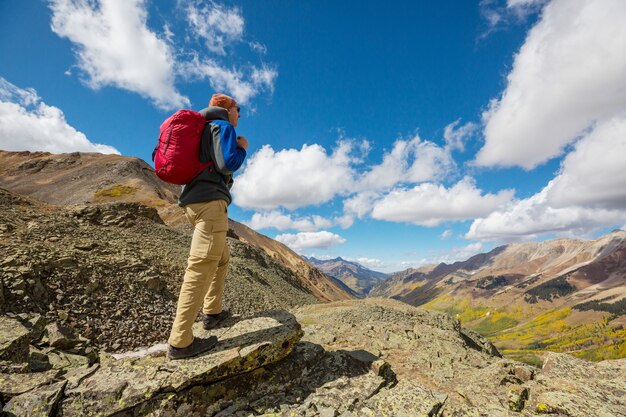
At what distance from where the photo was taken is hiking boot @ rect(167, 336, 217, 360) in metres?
6.49

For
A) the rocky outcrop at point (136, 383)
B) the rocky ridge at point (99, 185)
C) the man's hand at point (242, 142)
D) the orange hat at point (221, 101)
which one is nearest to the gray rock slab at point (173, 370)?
the rocky outcrop at point (136, 383)

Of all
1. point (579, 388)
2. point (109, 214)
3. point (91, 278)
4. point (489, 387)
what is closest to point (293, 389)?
point (489, 387)

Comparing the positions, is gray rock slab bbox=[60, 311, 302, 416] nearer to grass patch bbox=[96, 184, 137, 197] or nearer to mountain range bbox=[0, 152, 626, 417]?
mountain range bbox=[0, 152, 626, 417]

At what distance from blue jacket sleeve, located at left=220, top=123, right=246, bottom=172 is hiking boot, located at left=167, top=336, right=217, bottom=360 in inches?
157

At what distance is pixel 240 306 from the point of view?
24500 mm

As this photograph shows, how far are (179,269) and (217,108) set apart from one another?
1953cm

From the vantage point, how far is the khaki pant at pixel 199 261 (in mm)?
6422

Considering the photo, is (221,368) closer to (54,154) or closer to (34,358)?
(34,358)

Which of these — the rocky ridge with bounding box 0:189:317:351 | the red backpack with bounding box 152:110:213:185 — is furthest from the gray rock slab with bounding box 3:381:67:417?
the rocky ridge with bounding box 0:189:317:351

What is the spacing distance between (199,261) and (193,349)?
2003mm

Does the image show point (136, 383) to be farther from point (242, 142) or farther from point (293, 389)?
point (242, 142)

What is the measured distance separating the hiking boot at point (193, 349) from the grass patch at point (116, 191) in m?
89.4

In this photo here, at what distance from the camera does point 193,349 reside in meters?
6.70

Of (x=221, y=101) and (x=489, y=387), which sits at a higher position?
(x=221, y=101)
